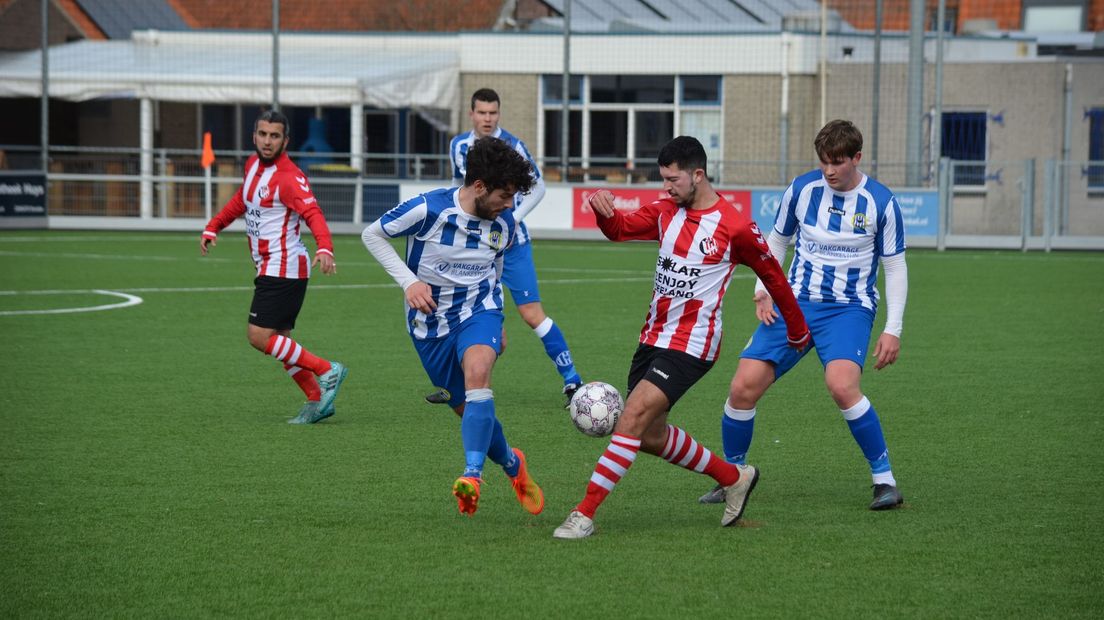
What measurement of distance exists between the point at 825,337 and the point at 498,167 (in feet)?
5.87

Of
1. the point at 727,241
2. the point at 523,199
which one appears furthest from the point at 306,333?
the point at 727,241

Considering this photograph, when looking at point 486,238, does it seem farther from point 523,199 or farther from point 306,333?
point 306,333

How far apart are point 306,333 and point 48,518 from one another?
700 centimetres

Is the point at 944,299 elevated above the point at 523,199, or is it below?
below

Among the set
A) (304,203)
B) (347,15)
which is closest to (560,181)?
(347,15)

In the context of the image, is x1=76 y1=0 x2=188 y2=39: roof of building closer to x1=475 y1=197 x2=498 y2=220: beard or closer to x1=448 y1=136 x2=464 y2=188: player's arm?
x1=448 y1=136 x2=464 y2=188: player's arm

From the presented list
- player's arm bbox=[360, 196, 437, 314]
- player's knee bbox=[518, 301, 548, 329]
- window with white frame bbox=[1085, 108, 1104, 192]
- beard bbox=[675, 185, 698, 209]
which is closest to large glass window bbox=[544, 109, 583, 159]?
window with white frame bbox=[1085, 108, 1104, 192]

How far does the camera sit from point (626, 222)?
20.3ft

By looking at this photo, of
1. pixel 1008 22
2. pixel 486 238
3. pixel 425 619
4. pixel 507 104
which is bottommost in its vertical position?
pixel 425 619

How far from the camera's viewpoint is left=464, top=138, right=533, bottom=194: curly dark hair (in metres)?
6.19

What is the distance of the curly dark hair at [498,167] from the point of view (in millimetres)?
6188

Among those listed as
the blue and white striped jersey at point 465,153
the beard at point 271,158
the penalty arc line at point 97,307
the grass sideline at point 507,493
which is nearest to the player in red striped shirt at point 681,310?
the grass sideline at point 507,493

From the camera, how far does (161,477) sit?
716cm

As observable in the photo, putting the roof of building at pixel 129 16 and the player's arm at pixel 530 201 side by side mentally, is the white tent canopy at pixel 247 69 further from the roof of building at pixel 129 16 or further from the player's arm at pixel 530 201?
the player's arm at pixel 530 201
